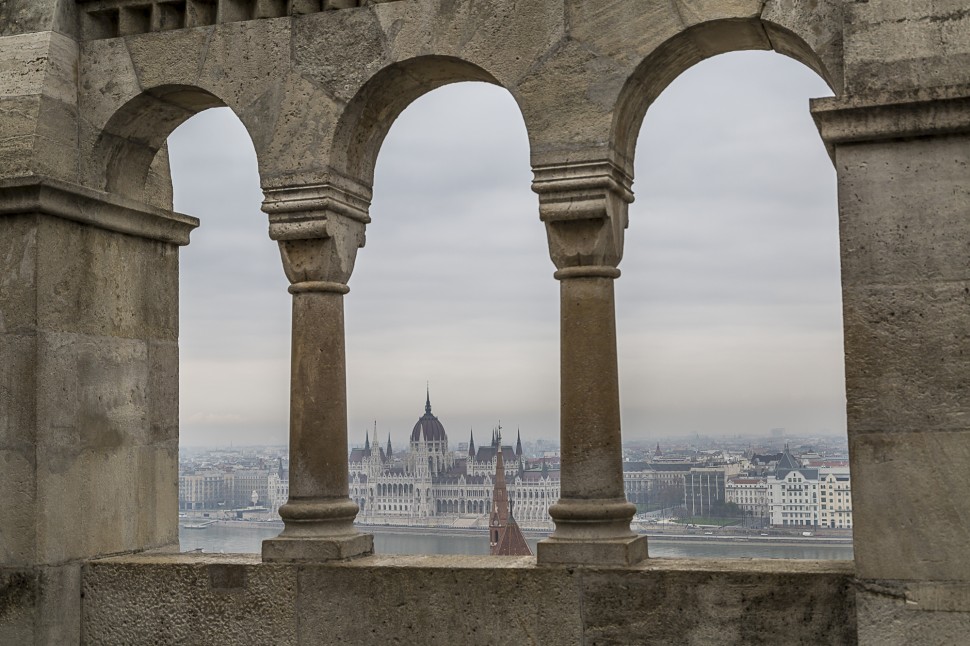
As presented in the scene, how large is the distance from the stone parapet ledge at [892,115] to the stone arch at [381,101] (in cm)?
194

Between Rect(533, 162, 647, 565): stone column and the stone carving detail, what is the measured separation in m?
1.76

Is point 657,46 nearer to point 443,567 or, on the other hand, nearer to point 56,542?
point 443,567

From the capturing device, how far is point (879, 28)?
245 inches

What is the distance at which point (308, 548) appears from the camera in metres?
7.41

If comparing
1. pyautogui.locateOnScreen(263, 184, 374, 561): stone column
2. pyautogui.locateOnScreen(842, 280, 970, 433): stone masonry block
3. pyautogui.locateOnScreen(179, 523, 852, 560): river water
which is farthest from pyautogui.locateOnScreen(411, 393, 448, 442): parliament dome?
pyautogui.locateOnScreen(842, 280, 970, 433): stone masonry block

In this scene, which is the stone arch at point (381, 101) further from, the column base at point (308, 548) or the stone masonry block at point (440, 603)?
the stone masonry block at point (440, 603)

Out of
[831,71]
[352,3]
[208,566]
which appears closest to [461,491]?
[208,566]

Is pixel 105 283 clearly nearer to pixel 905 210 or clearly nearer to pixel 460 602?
pixel 460 602

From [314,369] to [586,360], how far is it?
1.68 metres

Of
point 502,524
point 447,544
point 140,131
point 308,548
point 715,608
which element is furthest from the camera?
point 447,544

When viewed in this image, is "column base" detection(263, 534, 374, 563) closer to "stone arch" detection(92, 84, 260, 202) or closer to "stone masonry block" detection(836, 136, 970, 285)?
"stone arch" detection(92, 84, 260, 202)

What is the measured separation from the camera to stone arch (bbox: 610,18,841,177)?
6746mm

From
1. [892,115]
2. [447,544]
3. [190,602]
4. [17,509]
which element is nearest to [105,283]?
[17,509]

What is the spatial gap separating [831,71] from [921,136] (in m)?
0.65
